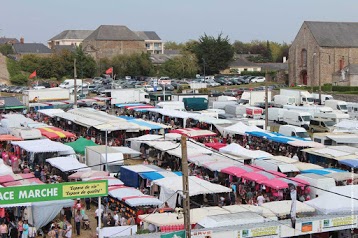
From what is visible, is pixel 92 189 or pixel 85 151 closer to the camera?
pixel 92 189

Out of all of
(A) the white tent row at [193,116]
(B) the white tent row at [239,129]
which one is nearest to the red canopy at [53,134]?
(B) the white tent row at [239,129]

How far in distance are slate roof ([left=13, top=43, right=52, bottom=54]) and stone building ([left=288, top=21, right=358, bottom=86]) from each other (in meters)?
53.1

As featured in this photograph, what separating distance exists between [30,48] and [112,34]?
1768 cm

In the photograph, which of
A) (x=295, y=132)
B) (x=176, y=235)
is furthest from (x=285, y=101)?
(x=176, y=235)

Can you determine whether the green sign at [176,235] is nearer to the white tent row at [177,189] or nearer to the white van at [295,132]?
the white tent row at [177,189]

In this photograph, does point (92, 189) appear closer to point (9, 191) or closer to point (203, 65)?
point (9, 191)

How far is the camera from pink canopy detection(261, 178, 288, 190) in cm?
2098

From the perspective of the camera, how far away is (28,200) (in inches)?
649

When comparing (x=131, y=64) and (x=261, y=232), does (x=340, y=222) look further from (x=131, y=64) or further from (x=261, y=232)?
(x=131, y=64)

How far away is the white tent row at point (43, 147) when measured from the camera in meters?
26.5

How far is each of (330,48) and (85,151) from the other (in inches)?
1972

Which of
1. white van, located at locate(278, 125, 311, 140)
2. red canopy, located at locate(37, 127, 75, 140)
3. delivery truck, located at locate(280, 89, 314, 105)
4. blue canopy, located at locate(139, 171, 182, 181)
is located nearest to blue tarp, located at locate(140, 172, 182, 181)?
blue canopy, located at locate(139, 171, 182, 181)

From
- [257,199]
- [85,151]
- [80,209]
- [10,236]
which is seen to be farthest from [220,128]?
[10,236]

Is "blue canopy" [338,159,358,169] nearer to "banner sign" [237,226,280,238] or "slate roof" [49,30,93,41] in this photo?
"banner sign" [237,226,280,238]
